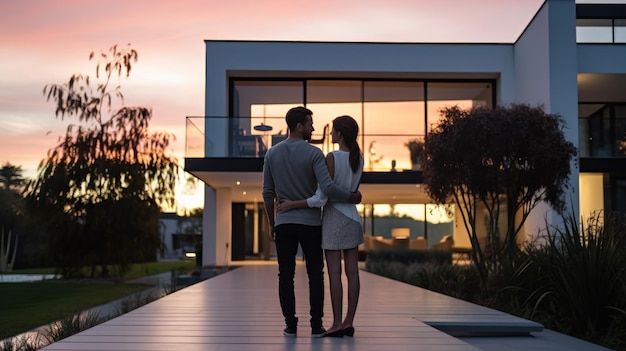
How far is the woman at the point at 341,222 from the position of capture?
16.6ft

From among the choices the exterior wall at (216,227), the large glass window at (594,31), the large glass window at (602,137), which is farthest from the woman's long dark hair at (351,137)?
the large glass window at (594,31)

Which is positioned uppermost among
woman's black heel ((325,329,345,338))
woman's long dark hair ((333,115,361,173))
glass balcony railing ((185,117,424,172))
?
glass balcony railing ((185,117,424,172))

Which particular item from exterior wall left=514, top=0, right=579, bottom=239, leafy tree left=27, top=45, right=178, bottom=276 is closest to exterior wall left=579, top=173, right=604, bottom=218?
exterior wall left=514, top=0, right=579, bottom=239

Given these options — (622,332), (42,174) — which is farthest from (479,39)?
(622,332)

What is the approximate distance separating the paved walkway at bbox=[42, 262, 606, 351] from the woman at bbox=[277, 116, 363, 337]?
246 millimetres

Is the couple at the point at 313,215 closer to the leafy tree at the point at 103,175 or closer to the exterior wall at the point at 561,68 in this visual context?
the exterior wall at the point at 561,68

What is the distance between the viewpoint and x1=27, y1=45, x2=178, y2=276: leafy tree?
22000 millimetres

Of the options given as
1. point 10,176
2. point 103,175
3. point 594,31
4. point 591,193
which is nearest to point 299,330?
point 591,193

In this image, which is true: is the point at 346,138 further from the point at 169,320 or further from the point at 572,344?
the point at 572,344

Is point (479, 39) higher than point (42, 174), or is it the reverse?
point (479, 39)

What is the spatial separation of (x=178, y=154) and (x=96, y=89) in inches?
115

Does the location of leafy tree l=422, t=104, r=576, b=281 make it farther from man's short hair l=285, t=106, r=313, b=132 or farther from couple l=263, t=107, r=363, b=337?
man's short hair l=285, t=106, r=313, b=132

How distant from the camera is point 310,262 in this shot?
5.14 m

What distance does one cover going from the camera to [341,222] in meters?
5.09
